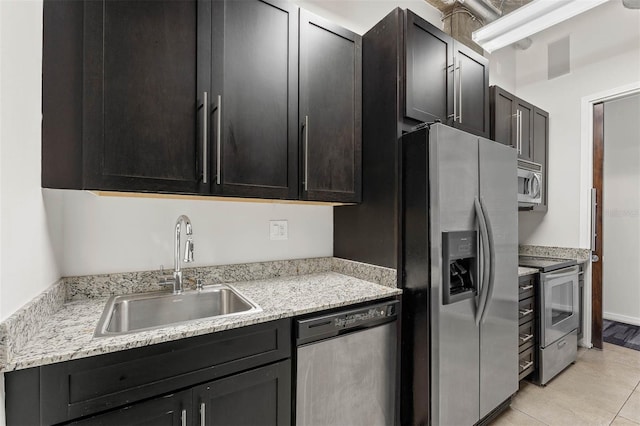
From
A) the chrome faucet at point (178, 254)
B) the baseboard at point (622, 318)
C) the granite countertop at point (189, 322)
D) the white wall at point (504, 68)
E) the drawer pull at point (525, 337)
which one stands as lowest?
the baseboard at point (622, 318)

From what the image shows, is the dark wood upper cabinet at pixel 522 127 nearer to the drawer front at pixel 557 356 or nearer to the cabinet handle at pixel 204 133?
the drawer front at pixel 557 356

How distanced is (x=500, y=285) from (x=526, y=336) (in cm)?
83

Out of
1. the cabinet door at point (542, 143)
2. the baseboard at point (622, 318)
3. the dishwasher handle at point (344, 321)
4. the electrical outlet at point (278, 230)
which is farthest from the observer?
the baseboard at point (622, 318)

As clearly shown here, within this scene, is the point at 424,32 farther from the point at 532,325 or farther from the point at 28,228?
the point at 532,325

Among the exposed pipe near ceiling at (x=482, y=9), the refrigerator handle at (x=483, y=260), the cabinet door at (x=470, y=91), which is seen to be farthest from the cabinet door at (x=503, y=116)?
the refrigerator handle at (x=483, y=260)

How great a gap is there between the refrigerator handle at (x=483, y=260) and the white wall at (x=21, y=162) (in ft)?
6.51

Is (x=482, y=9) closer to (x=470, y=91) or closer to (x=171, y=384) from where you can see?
(x=470, y=91)

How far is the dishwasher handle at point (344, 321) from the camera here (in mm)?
1349

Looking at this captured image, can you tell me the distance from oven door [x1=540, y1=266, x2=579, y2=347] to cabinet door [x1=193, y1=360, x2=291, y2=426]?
223cm

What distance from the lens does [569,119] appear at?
319 cm

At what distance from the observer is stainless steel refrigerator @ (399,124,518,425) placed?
160 cm

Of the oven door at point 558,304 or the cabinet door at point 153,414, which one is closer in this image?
the cabinet door at point 153,414

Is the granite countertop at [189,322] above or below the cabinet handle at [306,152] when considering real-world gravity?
below

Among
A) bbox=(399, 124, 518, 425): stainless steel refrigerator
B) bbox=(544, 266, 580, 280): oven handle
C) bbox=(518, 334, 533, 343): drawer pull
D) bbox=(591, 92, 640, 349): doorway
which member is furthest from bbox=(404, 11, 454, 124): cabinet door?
bbox=(591, 92, 640, 349): doorway
